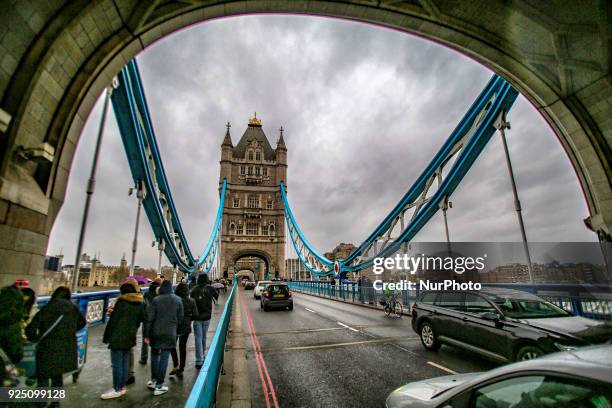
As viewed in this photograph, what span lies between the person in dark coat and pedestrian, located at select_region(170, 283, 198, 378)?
5.36ft

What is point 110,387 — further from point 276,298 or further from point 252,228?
point 252,228

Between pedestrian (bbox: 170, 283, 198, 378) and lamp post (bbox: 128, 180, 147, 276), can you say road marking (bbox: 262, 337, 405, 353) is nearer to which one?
pedestrian (bbox: 170, 283, 198, 378)

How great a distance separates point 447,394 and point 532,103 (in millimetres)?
7459

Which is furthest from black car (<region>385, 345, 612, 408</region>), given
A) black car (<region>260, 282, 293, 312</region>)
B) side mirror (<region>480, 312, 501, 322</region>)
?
black car (<region>260, 282, 293, 312</region>)

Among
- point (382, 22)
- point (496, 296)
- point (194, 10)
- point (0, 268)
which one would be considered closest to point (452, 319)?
point (496, 296)

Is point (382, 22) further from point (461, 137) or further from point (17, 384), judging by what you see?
point (461, 137)

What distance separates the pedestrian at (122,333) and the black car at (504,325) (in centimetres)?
579

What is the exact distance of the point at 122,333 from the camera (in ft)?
13.4

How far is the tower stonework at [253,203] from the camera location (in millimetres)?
56625

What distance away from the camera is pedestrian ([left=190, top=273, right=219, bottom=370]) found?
5.34 metres

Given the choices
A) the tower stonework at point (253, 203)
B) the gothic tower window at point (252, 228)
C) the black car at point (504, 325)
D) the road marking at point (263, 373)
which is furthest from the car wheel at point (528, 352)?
the gothic tower window at point (252, 228)

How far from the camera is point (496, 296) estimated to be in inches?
217

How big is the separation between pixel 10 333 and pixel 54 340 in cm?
51

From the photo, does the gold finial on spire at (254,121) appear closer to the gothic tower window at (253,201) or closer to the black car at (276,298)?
the gothic tower window at (253,201)
